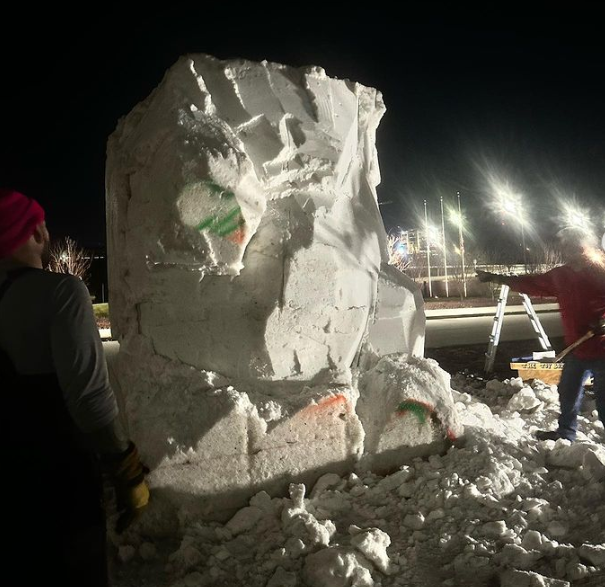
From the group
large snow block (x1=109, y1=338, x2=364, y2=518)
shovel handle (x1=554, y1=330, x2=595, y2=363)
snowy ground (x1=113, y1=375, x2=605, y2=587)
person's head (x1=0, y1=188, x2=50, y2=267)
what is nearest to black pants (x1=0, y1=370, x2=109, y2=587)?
person's head (x1=0, y1=188, x2=50, y2=267)

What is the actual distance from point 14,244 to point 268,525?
1.92 metres

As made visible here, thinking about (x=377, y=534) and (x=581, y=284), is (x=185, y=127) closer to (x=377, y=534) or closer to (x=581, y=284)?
(x=377, y=534)

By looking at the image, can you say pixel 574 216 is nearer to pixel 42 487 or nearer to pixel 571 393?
pixel 571 393

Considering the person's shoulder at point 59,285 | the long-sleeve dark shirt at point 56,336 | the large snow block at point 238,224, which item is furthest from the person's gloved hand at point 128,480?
the large snow block at point 238,224

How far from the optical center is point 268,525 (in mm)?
2801

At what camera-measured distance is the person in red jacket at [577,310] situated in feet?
12.9

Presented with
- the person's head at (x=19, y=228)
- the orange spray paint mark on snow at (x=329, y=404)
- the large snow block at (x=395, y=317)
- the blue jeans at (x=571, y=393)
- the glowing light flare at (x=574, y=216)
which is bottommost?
the blue jeans at (x=571, y=393)

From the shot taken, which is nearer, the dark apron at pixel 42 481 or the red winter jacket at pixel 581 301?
the dark apron at pixel 42 481

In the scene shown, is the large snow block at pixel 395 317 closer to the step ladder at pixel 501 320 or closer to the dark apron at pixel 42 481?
the dark apron at pixel 42 481

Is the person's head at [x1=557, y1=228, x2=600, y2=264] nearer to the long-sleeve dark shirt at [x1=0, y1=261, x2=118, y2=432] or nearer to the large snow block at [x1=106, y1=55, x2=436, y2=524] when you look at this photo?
the large snow block at [x1=106, y1=55, x2=436, y2=524]

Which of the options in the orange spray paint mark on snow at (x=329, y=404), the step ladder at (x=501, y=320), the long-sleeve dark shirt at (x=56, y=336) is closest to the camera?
the long-sleeve dark shirt at (x=56, y=336)

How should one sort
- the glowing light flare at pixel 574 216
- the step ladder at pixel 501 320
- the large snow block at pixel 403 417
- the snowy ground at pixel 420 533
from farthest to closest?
the glowing light flare at pixel 574 216 < the step ladder at pixel 501 320 < the large snow block at pixel 403 417 < the snowy ground at pixel 420 533

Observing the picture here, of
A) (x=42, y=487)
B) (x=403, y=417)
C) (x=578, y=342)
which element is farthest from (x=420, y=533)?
(x=578, y=342)

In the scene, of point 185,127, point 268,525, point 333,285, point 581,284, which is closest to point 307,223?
point 333,285
